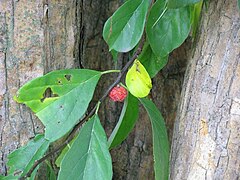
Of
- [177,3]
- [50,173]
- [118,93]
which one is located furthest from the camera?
[50,173]

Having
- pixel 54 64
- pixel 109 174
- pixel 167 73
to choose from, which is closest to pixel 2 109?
pixel 54 64

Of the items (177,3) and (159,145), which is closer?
(177,3)

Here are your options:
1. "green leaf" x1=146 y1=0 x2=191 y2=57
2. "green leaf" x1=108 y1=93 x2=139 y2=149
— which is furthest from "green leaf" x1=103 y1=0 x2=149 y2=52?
"green leaf" x1=108 y1=93 x2=139 y2=149

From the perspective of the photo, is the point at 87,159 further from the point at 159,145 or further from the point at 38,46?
the point at 38,46

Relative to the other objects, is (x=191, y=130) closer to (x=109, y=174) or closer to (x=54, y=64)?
(x=109, y=174)

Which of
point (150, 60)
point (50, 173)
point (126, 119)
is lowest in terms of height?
point (50, 173)

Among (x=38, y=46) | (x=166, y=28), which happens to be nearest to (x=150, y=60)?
(x=166, y=28)
